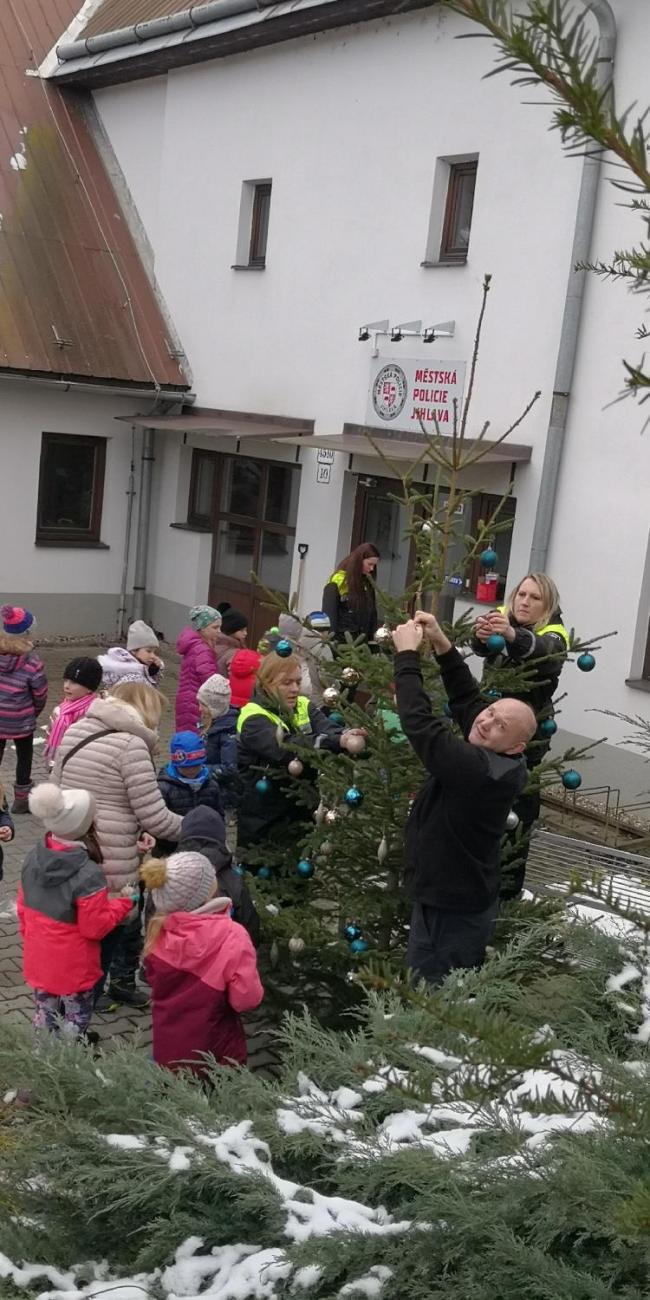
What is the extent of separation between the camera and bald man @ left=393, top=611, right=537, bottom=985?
3988 millimetres

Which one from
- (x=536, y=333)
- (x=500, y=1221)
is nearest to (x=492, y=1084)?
(x=500, y=1221)

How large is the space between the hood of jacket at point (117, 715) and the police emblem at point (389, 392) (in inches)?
265

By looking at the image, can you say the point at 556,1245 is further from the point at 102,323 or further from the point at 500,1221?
the point at 102,323

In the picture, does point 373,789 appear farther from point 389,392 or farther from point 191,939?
point 389,392

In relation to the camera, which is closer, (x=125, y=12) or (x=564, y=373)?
(x=564, y=373)

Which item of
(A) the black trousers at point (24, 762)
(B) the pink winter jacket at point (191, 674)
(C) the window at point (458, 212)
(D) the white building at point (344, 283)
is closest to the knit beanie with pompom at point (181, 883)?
(B) the pink winter jacket at point (191, 674)

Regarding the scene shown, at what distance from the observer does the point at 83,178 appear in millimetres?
15906

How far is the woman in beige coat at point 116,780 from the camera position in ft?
18.3

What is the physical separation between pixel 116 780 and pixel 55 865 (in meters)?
0.85

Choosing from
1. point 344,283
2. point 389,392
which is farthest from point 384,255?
point 389,392

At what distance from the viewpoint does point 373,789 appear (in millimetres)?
4719

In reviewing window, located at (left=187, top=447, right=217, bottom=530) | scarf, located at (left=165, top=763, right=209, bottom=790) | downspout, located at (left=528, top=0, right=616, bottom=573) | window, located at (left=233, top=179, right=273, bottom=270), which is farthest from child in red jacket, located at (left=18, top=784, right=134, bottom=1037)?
window, located at (left=187, top=447, right=217, bottom=530)

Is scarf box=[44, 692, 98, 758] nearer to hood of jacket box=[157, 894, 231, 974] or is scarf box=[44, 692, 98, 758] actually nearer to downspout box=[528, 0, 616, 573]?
hood of jacket box=[157, 894, 231, 974]

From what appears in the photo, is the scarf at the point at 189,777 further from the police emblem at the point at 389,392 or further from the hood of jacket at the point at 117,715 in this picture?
the police emblem at the point at 389,392
